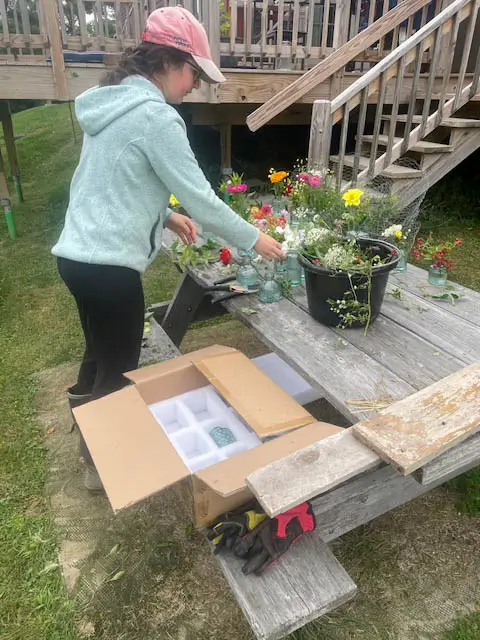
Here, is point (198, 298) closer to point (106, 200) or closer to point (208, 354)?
point (208, 354)

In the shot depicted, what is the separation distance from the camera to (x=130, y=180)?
1.67 metres

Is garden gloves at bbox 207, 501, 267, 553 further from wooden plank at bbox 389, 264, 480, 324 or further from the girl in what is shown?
wooden plank at bbox 389, 264, 480, 324

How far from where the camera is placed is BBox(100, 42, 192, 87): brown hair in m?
1.65

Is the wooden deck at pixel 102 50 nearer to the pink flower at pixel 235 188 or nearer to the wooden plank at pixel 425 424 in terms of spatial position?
the pink flower at pixel 235 188

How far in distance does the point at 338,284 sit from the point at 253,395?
0.51 metres

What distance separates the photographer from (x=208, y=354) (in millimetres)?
1931

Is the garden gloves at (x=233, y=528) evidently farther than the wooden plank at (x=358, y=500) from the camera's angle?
No

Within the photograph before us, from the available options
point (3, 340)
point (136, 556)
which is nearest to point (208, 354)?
point (136, 556)

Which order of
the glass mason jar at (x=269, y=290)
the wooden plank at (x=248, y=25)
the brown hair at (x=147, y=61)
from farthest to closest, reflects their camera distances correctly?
the wooden plank at (x=248, y=25) < the glass mason jar at (x=269, y=290) < the brown hair at (x=147, y=61)

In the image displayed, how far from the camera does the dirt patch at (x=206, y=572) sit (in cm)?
171

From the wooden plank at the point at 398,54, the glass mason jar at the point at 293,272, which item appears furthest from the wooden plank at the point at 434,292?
the wooden plank at the point at 398,54

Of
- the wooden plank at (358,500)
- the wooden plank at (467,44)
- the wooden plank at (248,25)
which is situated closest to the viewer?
the wooden plank at (358,500)

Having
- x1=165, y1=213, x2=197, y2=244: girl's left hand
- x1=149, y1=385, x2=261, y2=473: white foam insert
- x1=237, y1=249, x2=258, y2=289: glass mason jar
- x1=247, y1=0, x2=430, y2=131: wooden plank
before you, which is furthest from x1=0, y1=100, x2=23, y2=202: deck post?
x1=149, y1=385, x2=261, y2=473: white foam insert

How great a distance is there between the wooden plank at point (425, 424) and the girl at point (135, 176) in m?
0.79
